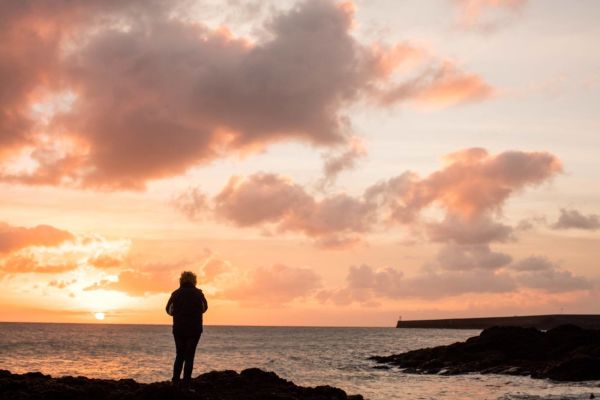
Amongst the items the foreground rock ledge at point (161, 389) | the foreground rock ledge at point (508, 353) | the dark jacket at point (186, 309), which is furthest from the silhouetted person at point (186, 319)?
the foreground rock ledge at point (508, 353)

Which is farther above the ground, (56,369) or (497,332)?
(497,332)

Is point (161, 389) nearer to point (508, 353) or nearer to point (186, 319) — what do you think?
point (186, 319)

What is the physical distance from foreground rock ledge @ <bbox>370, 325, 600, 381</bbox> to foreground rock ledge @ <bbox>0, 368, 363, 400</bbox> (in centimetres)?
2351

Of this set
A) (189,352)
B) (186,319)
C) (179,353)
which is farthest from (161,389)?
(186,319)

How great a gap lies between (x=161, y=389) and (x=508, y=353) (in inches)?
1522

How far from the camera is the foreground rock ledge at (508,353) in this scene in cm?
4346

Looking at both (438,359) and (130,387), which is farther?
(438,359)

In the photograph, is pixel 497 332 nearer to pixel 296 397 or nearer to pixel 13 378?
pixel 296 397

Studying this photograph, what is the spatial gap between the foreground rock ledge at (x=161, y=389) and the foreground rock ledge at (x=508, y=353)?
77.1ft

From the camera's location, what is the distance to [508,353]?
163 feet

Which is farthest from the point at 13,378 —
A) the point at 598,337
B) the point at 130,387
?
the point at 598,337

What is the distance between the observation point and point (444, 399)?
3019cm

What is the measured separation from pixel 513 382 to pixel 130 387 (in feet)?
80.1

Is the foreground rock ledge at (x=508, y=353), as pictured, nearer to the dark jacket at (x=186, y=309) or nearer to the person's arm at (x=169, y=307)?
the dark jacket at (x=186, y=309)
